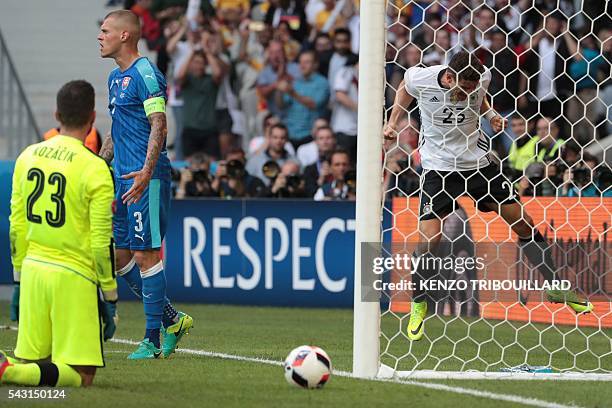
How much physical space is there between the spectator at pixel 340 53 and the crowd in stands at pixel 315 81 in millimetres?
15

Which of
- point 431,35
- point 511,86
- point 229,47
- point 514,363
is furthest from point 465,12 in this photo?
point 514,363

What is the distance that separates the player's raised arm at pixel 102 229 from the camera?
19.4ft

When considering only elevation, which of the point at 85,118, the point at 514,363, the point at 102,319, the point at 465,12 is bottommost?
the point at 514,363

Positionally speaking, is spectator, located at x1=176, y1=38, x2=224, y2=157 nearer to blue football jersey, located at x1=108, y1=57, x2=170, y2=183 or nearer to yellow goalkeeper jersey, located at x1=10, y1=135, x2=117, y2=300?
Answer: blue football jersey, located at x1=108, y1=57, x2=170, y2=183

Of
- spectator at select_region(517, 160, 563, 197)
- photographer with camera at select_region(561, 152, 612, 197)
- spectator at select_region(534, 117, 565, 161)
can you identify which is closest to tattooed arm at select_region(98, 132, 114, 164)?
photographer with camera at select_region(561, 152, 612, 197)

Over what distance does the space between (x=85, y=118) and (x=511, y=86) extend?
8.06 meters

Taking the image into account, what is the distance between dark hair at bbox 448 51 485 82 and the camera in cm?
816

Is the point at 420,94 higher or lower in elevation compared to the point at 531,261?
higher

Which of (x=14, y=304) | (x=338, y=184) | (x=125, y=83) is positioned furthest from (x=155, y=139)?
(x=338, y=184)

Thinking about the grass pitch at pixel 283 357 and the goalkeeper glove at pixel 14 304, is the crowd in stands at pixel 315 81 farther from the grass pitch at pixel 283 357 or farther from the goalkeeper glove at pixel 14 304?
the goalkeeper glove at pixel 14 304

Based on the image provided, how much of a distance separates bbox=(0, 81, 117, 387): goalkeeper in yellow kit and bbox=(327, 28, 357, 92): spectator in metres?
9.67

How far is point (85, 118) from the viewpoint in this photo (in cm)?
620

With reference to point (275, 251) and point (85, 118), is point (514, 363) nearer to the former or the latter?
point (85, 118)

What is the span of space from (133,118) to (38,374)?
2.30 meters
